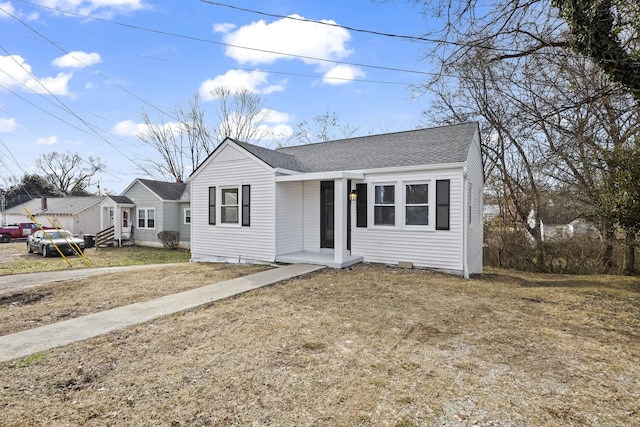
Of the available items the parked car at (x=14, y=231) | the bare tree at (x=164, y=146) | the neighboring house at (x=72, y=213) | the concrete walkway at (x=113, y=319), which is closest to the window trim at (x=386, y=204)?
the concrete walkway at (x=113, y=319)

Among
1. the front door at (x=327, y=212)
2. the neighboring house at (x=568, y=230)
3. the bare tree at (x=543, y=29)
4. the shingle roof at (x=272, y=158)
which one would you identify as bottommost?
the neighboring house at (x=568, y=230)

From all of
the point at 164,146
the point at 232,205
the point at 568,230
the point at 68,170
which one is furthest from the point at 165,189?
the point at 68,170

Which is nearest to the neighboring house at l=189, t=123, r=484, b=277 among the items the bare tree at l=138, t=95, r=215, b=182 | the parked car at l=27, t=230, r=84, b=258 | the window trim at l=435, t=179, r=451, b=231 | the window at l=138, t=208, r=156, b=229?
the window trim at l=435, t=179, r=451, b=231

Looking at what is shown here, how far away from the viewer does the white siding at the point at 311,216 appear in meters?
10.7

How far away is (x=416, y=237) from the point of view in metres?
9.03

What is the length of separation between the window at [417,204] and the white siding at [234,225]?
3.90 m

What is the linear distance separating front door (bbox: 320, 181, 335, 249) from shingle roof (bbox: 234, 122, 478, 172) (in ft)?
2.05

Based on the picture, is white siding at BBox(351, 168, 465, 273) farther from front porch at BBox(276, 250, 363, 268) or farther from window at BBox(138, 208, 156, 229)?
window at BBox(138, 208, 156, 229)

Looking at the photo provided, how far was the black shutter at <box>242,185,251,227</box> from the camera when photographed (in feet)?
34.4

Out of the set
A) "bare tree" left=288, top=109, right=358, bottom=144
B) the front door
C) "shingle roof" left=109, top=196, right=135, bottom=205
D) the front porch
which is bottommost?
the front porch

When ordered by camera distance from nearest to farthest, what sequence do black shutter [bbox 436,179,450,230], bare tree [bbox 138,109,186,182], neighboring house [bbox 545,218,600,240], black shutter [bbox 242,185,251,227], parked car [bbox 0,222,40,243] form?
1. black shutter [bbox 436,179,450,230]
2. black shutter [bbox 242,185,251,227]
3. neighboring house [bbox 545,218,600,240]
4. parked car [bbox 0,222,40,243]
5. bare tree [bbox 138,109,186,182]

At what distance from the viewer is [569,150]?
10.7 m

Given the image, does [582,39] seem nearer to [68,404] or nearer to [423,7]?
[423,7]

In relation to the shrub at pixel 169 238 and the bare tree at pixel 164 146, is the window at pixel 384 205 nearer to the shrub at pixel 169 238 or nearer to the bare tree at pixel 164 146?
the shrub at pixel 169 238
